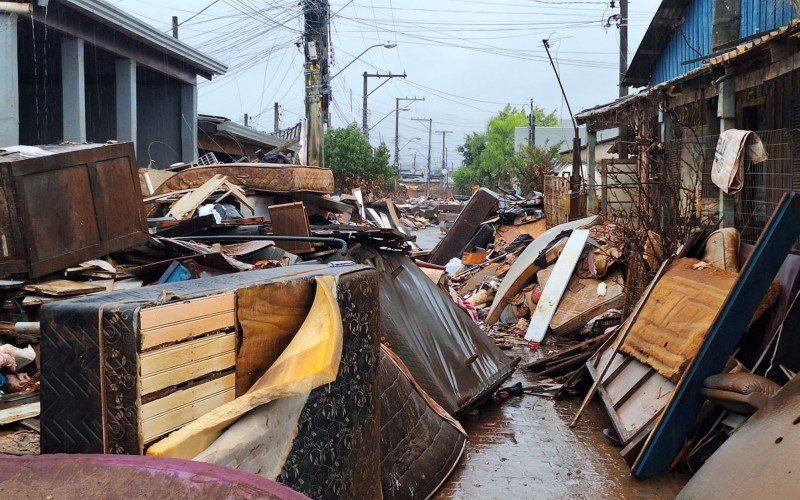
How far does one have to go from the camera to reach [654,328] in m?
5.67

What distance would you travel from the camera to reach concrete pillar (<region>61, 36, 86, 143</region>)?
11469 mm

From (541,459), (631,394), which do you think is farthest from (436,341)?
(631,394)

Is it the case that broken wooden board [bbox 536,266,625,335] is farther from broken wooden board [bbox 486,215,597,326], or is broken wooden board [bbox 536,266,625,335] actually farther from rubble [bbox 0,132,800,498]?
broken wooden board [bbox 486,215,597,326]

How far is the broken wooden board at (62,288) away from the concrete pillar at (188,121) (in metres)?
12.9

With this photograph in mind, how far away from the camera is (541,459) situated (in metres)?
5.26

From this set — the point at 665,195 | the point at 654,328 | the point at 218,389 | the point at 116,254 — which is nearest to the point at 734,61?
the point at 665,195

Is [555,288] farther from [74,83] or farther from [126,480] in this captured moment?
[126,480]

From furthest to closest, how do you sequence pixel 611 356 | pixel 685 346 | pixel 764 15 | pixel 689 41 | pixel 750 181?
pixel 689 41
pixel 764 15
pixel 750 181
pixel 611 356
pixel 685 346

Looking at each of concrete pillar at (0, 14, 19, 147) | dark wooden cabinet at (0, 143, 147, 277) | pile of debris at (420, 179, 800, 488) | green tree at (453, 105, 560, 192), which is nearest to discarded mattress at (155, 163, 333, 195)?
concrete pillar at (0, 14, 19, 147)

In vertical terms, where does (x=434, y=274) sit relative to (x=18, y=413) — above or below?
below

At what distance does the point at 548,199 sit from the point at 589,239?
707 cm

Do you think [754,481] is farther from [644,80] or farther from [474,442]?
[644,80]

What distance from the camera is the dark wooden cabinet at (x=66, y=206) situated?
4.15 meters

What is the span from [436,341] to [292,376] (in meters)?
3.69
